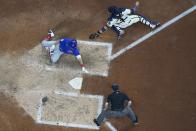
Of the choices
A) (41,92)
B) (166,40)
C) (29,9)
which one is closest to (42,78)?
(41,92)

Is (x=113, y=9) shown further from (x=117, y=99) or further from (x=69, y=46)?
(x=117, y=99)

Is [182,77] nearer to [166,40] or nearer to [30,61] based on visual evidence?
[166,40]

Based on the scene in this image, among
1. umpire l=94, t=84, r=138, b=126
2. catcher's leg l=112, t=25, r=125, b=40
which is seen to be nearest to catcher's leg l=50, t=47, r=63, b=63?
catcher's leg l=112, t=25, r=125, b=40

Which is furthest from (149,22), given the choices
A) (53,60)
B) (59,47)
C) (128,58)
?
(53,60)

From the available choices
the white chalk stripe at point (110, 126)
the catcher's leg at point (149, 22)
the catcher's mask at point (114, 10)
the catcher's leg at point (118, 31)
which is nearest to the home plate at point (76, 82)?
the white chalk stripe at point (110, 126)

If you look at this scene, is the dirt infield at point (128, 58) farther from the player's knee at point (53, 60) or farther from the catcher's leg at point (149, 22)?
the player's knee at point (53, 60)

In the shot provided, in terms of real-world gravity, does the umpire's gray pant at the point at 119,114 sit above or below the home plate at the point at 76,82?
below
